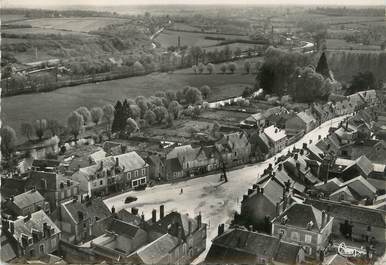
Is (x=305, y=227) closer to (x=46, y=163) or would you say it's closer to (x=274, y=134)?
(x=274, y=134)

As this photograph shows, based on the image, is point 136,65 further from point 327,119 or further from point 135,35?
point 327,119

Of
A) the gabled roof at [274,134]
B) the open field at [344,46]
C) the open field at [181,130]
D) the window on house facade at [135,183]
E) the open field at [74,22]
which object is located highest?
the open field at [74,22]

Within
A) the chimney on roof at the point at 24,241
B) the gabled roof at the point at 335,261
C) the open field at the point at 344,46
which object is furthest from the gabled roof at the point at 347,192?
the open field at the point at 344,46

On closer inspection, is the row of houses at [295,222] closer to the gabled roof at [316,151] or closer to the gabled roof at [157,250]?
the gabled roof at [157,250]

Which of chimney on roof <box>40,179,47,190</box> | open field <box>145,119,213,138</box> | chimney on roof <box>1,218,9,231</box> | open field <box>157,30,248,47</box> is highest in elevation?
open field <box>157,30,248,47</box>

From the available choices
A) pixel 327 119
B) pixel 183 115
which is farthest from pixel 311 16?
pixel 183 115

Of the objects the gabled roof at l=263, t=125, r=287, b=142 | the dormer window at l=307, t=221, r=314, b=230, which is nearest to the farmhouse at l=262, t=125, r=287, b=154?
the gabled roof at l=263, t=125, r=287, b=142

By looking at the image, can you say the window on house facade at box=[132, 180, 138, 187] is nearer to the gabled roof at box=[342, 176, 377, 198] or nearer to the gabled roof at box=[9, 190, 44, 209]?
the gabled roof at box=[9, 190, 44, 209]
